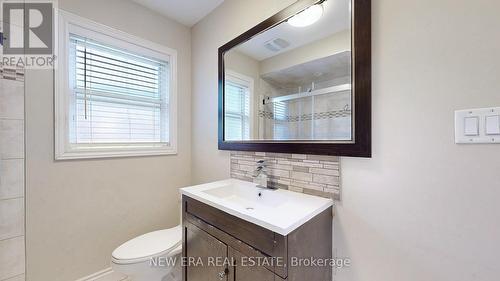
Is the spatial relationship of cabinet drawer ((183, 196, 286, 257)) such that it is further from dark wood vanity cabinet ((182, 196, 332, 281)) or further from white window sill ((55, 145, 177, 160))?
white window sill ((55, 145, 177, 160))

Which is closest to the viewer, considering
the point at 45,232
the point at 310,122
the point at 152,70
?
the point at 310,122

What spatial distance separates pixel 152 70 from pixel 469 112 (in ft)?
7.30

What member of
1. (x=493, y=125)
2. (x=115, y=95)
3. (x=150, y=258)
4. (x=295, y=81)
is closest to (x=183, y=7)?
(x=115, y=95)

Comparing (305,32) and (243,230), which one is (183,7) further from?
(243,230)

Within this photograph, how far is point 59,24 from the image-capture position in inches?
55.1

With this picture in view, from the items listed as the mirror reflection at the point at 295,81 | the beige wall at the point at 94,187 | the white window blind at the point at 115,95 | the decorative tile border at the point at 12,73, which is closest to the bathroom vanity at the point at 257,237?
the mirror reflection at the point at 295,81

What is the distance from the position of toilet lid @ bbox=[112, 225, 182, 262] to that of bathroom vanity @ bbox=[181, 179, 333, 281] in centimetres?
20

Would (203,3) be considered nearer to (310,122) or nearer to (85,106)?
(85,106)

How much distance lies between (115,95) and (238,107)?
43.0 inches

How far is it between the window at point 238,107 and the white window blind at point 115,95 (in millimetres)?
738

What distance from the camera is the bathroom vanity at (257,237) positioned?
80 cm

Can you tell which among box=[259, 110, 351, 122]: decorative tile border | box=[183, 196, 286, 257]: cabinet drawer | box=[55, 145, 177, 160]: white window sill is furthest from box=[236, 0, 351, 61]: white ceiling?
box=[55, 145, 177, 160]: white window sill

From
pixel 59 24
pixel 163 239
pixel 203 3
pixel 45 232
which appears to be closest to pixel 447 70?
pixel 203 3

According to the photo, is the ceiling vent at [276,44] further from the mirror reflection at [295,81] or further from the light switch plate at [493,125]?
the light switch plate at [493,125]
